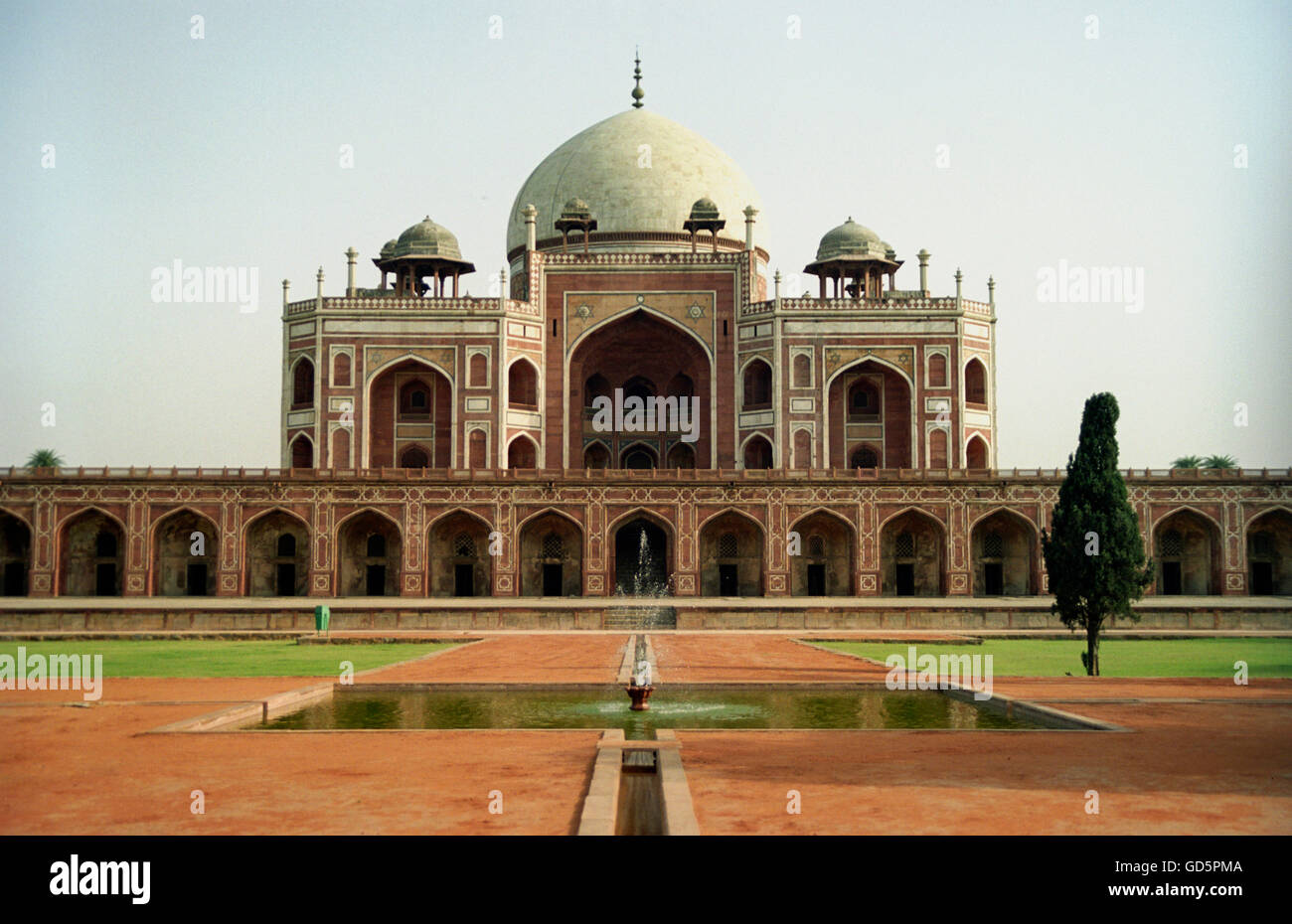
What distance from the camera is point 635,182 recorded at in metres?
36.8

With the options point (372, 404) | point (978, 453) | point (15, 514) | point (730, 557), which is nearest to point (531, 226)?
point (372, 404)

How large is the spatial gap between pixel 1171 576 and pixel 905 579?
6.18m

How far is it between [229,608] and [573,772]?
53.5 ft

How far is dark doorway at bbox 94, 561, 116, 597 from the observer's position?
2825 cm

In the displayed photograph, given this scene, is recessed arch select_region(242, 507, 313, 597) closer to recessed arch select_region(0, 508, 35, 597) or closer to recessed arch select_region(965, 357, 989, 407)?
recessed arch select_region(0, 508, 35, 597)

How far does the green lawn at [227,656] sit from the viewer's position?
14750 mm

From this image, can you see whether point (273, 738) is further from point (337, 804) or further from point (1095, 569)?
point (1095, 569)

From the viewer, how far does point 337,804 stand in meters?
6.33

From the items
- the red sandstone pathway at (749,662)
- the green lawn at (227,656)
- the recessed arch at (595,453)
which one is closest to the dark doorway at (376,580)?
the recessed arch at (595,453)

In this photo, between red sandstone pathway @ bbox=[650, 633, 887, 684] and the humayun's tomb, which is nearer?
red sandstone pathway @ bbox=[650, 633, 887, 684]

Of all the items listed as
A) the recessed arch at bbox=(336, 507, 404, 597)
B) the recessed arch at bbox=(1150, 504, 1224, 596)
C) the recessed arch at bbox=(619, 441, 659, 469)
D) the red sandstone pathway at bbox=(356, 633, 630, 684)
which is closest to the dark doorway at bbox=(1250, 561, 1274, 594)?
Answer: the recessed arch at bbox=(1150, 504, 1224, 596)

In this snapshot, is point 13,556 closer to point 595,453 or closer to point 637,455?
point 595,453

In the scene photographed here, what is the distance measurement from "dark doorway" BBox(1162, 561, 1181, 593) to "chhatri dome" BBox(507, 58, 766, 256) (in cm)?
1533
